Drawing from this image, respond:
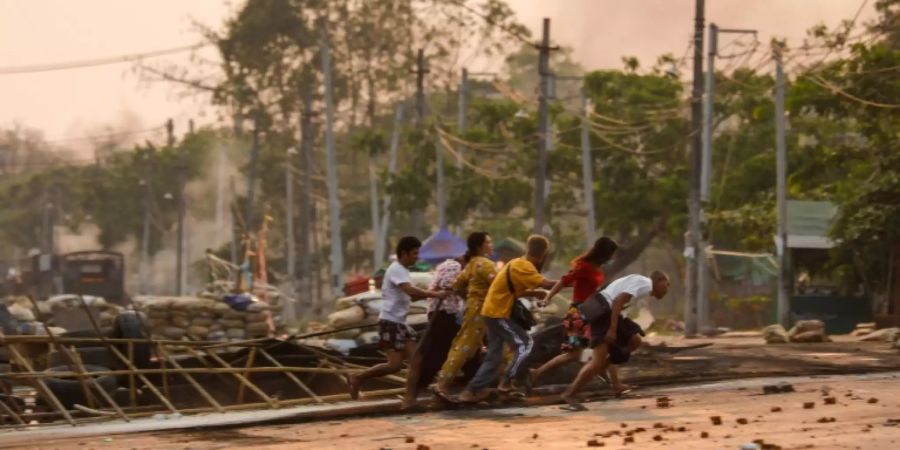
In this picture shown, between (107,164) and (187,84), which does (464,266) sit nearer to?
(187,84)

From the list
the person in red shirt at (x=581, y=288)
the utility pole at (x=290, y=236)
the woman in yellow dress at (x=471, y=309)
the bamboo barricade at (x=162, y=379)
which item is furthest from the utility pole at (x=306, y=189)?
the woman in yellow dress at (x=471, y=309)

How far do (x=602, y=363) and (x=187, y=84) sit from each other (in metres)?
62.9

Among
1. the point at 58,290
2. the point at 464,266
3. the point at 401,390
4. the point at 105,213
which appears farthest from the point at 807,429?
the point at 105,213

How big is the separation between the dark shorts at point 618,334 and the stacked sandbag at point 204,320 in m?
21.8

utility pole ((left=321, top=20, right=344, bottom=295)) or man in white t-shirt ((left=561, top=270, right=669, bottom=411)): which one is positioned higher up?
utility pole ((left=321, top=20, right=344, bottom=295))

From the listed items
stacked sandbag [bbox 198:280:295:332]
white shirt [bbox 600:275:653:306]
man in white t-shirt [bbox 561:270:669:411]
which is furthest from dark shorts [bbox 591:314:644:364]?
stacked sandbag [bbox 198:280:295:332]

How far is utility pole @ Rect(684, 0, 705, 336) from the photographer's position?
4019 centimetres

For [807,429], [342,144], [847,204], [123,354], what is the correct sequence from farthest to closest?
1. [342,144]
2. [847,204]
3. [123,354]
4. [807,429]

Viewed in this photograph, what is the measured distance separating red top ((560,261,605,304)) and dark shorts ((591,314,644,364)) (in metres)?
0.46

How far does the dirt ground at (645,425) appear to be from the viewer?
1311 centimetres

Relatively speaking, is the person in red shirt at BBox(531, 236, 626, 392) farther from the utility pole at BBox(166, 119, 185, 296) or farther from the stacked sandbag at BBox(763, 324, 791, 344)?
the utility pole at BBox(166, 119, 185, 296)

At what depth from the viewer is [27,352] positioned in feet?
64.7

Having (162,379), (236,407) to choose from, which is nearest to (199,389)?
(236,407)

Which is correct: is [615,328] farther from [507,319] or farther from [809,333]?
[809,333]
